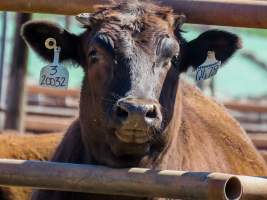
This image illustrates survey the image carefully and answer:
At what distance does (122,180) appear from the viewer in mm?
4535

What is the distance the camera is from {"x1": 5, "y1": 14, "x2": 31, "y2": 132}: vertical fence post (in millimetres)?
11008

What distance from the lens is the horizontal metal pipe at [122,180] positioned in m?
4.34

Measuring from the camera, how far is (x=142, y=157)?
17.2 ft

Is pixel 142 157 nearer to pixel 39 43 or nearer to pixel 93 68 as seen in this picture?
pixel 93 68

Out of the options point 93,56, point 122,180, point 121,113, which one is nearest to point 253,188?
point 122,180

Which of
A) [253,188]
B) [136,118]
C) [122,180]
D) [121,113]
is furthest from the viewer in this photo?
[121,113]

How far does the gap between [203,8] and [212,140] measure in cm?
174

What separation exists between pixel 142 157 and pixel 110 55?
1.93 ft

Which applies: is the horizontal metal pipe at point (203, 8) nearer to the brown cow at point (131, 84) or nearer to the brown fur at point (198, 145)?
the brown cow at point (131, 84)

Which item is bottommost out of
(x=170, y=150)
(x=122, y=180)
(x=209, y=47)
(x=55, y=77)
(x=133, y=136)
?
(x=170, y=150)

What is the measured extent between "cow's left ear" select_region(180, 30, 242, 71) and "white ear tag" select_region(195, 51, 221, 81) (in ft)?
0.19

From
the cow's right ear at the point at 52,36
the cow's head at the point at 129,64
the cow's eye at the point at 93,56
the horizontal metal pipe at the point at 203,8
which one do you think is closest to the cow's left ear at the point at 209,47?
the cow's head at the point at 129,64

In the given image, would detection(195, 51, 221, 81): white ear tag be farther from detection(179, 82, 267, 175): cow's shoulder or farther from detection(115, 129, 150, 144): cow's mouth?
detection(115, 129, 150, 144): cow's mouth

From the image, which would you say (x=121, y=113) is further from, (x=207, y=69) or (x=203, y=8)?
(x=207, y=69)
